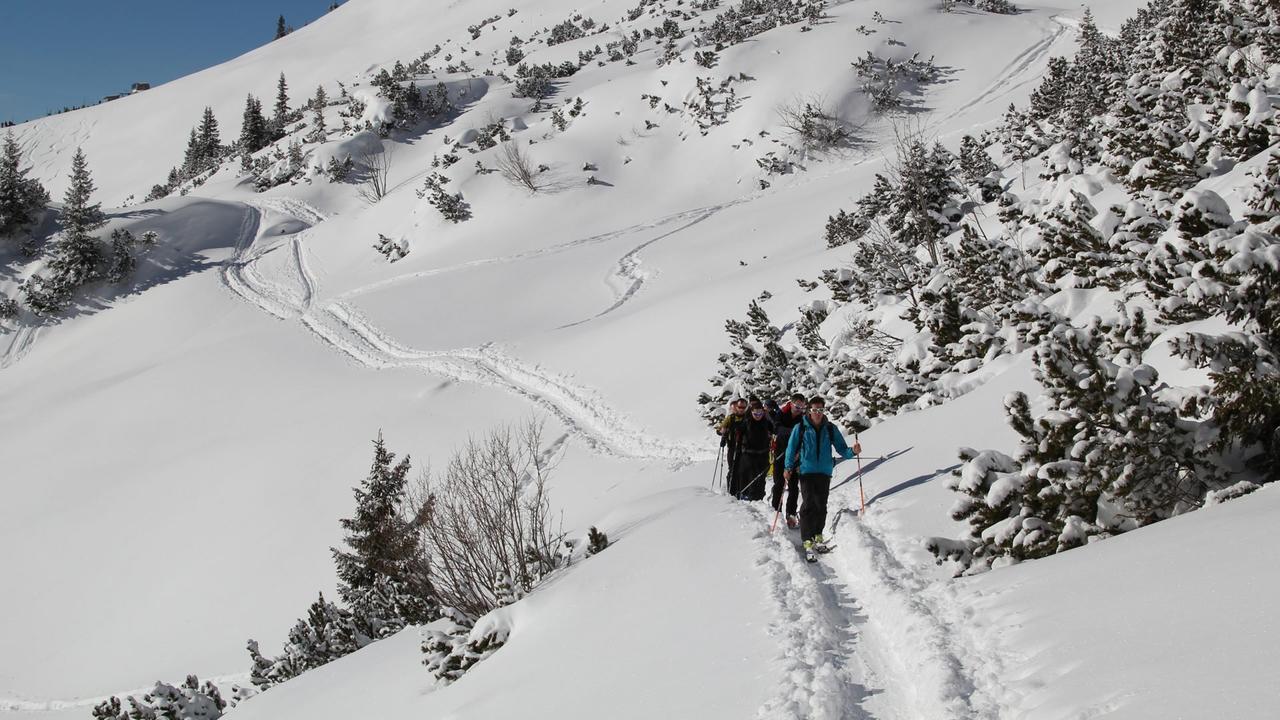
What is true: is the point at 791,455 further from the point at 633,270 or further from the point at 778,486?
the point at 633,270

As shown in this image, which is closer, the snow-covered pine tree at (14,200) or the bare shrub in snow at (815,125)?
the bare shrub in snow at (815,125)

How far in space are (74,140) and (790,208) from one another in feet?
289

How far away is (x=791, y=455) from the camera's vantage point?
8.47 meters

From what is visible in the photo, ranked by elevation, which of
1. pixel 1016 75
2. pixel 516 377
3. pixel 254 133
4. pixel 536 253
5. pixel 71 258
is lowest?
pixel 516 377

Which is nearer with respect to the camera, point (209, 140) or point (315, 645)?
point (315, 645)

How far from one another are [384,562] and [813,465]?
302 inches

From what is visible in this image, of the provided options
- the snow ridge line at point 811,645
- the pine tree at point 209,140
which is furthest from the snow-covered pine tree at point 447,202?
the pine tree at point 209,140

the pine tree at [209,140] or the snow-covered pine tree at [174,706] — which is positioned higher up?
the pine tree at [209,140]

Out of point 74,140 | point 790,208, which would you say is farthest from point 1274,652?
point 74,140

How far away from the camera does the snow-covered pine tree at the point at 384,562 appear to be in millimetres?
11095

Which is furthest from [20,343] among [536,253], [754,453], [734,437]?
[754,453]

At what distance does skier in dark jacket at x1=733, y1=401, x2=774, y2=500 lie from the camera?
11008 mm

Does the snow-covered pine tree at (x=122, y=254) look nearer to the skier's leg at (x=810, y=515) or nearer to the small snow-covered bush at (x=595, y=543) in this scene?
the small snow-covered bush at (x=595, y=543)

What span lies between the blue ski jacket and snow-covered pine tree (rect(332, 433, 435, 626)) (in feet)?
17.0
